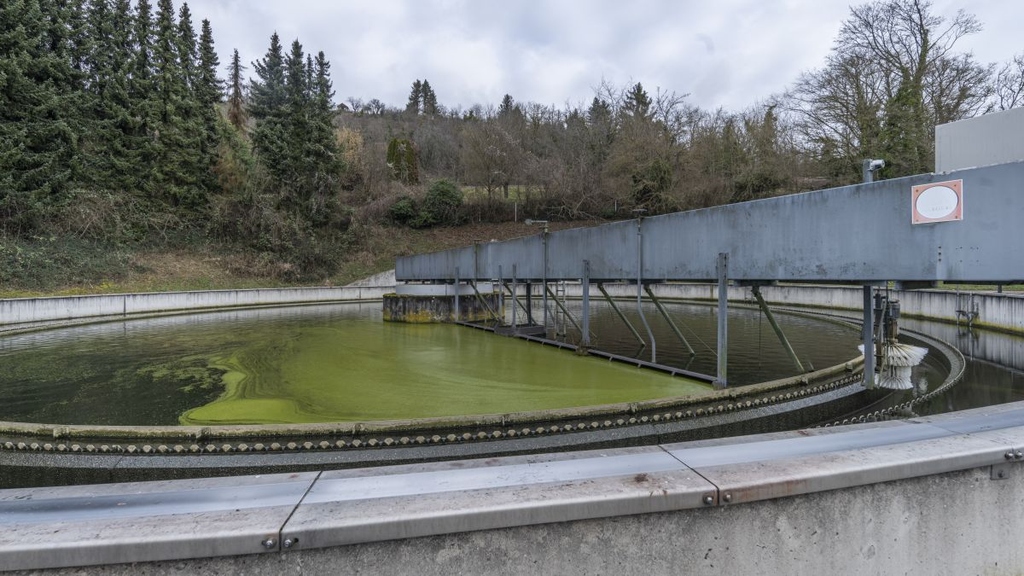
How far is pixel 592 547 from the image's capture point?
1.65 m

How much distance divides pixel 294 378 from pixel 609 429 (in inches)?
221

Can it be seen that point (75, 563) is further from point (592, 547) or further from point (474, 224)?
point (474, 224)

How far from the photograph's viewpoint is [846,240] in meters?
5.55

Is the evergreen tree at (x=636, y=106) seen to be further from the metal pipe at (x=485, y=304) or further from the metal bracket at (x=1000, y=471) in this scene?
the metal bracket at (x=1000, y=471)

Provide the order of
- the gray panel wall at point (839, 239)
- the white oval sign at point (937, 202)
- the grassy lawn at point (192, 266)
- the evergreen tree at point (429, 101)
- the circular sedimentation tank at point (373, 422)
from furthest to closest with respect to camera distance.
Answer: the evergreen tree at point (429, 101) → the grassy lawn at point (192, 266) → the circular sedimentation tank at point (373, 422) → the white oval sign at point (937, 202) → the gray panel wall at point (839, 239)

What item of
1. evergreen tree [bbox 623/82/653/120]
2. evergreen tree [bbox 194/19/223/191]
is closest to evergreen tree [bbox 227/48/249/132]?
evergreen tree [bbox 194/19/223/191]

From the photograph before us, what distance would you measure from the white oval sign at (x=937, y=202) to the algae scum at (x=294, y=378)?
3.69 metres

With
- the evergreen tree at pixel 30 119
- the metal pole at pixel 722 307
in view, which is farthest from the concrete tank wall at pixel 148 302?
the metal pole at pixel 722 307

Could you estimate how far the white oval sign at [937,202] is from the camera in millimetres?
4398

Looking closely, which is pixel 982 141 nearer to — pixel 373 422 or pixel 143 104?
pixel 373 422

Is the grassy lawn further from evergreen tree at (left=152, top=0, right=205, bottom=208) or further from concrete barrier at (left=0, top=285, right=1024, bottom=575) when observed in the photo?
concrete barrier at (left=0, top=285, right=1024, bottom=575)

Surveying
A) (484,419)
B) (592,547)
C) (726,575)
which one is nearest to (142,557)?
(592,547)

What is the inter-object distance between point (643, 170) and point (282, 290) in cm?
2461

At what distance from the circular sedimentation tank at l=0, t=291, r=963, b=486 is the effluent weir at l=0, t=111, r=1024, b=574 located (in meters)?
0.04
